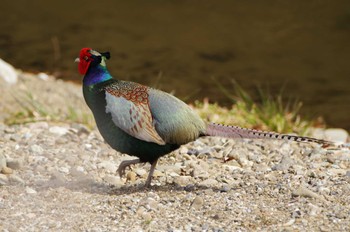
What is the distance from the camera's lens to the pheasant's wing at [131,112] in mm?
5586

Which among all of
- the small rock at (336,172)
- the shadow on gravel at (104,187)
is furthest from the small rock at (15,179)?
the small rock at (336,172)

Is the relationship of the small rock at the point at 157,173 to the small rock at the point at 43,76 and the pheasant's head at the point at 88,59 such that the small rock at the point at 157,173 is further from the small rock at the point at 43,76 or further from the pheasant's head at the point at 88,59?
the small rock at the point at 43,76

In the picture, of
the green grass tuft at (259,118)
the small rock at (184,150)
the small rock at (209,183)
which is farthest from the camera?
the green grass tuft at (259,118)

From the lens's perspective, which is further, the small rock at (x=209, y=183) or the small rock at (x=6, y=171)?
the small rock at (x=6, y=171)

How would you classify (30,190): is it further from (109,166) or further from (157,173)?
(157,173)

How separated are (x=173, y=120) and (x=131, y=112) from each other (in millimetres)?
270

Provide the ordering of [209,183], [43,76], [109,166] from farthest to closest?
[43,76] → [109,166] → [209,183]

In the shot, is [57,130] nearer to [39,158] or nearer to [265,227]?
[39,158]

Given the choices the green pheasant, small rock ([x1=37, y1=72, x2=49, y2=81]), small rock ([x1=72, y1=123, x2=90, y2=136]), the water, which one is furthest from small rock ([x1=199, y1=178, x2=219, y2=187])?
small rock ([x1=37, y1=72, x2=49, y2=81])

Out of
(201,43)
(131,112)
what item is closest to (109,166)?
(131,112)

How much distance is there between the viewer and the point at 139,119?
559 centimetres

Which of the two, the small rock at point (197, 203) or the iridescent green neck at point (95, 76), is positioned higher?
the iridescent green neck at point (95, 76)

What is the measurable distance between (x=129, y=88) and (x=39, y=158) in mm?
1158

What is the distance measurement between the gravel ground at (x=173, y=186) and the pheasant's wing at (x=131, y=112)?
403 millimetres
